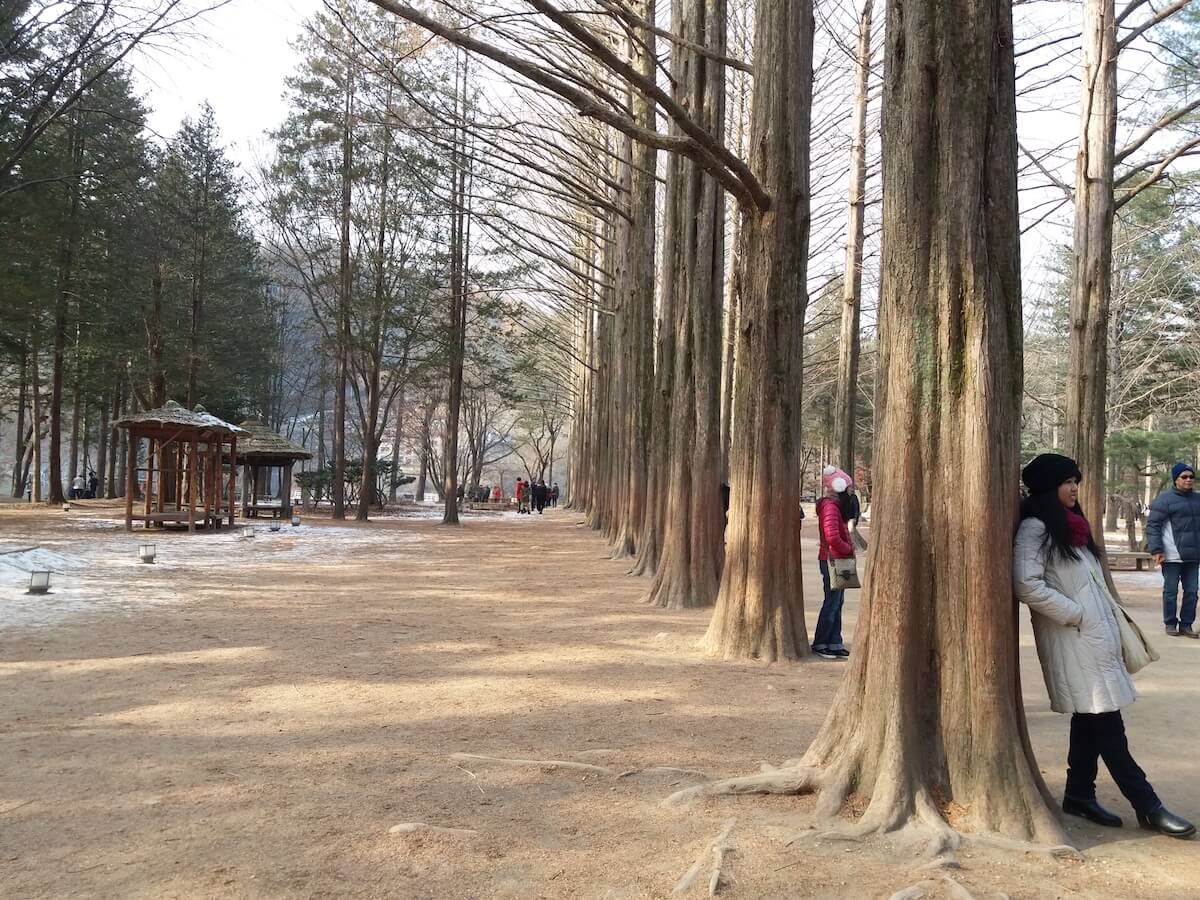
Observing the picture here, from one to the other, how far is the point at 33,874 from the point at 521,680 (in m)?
3.67

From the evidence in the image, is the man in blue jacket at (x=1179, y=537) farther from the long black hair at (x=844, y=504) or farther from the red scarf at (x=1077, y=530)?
the red scarf at (x=1077, y=530)

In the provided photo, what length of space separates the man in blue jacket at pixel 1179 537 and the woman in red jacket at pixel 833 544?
383 cm

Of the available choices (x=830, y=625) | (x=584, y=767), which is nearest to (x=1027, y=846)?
(x=584, y=767)

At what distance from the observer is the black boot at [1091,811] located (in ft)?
12.7

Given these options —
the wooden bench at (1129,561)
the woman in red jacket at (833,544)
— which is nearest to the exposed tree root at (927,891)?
the woman in red jacket at (833,544)

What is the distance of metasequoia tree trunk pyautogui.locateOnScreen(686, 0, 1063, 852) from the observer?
3816 mm

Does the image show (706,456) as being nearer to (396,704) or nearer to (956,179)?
(396,704)

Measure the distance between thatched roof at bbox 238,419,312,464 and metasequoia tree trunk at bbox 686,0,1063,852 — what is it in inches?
968

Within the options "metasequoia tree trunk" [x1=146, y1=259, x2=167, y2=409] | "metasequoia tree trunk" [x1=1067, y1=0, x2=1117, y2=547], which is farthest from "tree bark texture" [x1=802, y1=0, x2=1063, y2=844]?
"metasequoia tree trunk" [x1=146, y1=259, x2=167, y2=409]

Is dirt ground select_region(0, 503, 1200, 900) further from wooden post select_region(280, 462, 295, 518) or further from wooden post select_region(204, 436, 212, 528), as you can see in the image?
wooden post select_region(280, 462, 295, 518)

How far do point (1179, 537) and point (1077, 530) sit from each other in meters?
6.95

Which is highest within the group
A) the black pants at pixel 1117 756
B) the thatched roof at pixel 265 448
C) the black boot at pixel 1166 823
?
the thatched roof at pixel 265 448

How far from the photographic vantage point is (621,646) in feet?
26.3

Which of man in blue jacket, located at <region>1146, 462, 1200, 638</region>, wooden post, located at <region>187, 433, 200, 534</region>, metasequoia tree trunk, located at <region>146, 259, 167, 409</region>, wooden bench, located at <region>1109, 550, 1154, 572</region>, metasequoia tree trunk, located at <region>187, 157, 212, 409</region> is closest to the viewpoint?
man in blue jacket, located at <region>1146, 462, 1200, 638</region>
